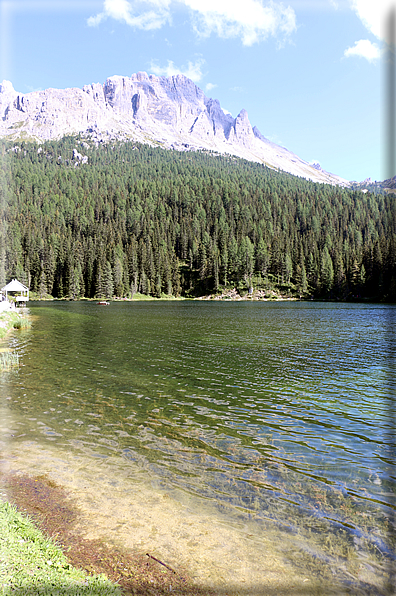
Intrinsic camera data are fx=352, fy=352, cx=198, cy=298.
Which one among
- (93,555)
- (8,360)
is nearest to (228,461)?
(93,555)

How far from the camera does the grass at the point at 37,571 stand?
5.14 m

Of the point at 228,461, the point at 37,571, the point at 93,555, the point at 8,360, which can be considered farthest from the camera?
the point at 8,360

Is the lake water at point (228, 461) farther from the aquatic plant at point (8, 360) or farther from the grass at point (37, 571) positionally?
the aquatic plant at point (8, 360)

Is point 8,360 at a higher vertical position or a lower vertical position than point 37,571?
lower

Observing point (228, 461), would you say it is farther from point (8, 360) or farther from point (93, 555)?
point (8, 360)

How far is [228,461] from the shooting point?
10.8m

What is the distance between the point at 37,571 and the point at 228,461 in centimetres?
633

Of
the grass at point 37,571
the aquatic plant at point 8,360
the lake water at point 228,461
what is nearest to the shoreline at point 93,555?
the grass at point 37,571

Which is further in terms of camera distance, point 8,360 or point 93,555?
point 8,360

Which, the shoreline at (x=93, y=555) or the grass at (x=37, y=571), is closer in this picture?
the grass at (x=37, y=571)

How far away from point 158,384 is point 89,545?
43.1 feet

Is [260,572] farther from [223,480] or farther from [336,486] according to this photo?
[336,486]

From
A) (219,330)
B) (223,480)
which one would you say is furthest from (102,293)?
(223,480)

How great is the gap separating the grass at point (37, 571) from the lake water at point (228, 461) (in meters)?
1.31
